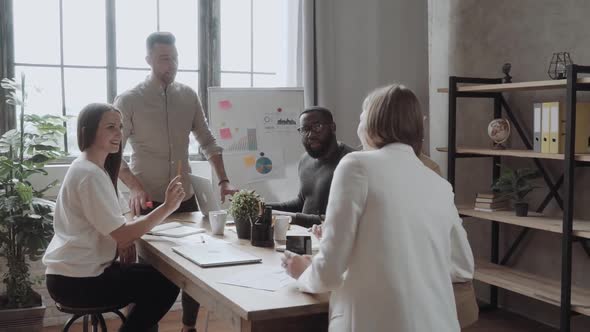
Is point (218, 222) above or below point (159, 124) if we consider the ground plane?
below

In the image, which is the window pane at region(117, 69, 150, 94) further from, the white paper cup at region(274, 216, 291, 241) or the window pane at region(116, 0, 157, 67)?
the white paper cup at region(274, 216, 291, 241)

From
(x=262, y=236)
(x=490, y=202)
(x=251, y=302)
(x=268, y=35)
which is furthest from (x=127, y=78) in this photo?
(x=251, y=302)

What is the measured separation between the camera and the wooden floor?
12.7ft

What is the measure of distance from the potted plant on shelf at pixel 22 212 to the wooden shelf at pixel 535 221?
250 centimetres

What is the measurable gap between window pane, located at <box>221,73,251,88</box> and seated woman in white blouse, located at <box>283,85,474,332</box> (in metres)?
3.21

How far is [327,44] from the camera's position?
15.8 ft

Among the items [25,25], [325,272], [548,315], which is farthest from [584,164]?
[25,25]

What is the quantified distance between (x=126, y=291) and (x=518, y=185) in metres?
2.37

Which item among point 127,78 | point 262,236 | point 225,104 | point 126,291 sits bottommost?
point 126,291

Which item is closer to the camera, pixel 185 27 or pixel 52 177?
pixel 52 177

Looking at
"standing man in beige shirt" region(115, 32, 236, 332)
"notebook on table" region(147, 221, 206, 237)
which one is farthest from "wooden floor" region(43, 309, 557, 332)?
"notebook on table" region(147, 221, 206, 237)

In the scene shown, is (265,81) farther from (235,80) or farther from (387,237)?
(387,237)

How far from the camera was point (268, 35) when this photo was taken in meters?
4.93

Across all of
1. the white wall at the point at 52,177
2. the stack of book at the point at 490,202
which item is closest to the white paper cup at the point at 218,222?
the white wall at the point at 52,177
